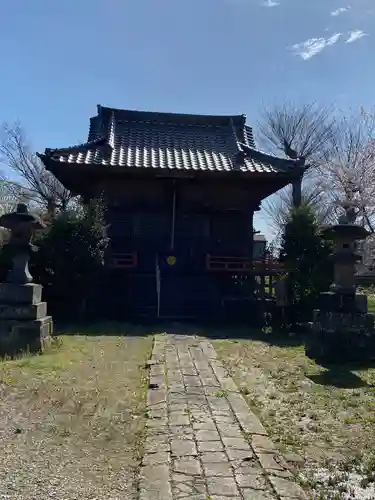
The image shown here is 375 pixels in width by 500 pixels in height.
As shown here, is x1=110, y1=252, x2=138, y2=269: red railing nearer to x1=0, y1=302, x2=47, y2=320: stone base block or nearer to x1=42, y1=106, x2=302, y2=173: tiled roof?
x1=42, y1=106, x2=302, y2=173: tiled roof

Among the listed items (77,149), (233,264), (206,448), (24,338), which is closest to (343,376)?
(206,448)

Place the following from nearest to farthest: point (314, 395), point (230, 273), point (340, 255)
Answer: point (314, 395) → point (340, 255) → point (230, 273)

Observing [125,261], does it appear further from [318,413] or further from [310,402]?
[318,413]

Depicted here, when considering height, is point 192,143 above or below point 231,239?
above

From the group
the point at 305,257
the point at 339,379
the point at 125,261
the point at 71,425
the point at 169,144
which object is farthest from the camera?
the point at 169,144

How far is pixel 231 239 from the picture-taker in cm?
1416

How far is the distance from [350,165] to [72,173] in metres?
17.5

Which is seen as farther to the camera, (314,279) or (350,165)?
(350,165)

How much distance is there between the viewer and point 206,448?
12.2 feet

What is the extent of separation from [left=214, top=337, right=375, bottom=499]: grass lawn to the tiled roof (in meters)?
7.16

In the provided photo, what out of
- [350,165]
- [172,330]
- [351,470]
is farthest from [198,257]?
[350,165]

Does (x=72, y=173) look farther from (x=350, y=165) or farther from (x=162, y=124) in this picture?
(x=350, y=165)

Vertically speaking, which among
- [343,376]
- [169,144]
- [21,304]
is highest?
[169,144]

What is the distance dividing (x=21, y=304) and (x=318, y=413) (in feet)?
16.6
